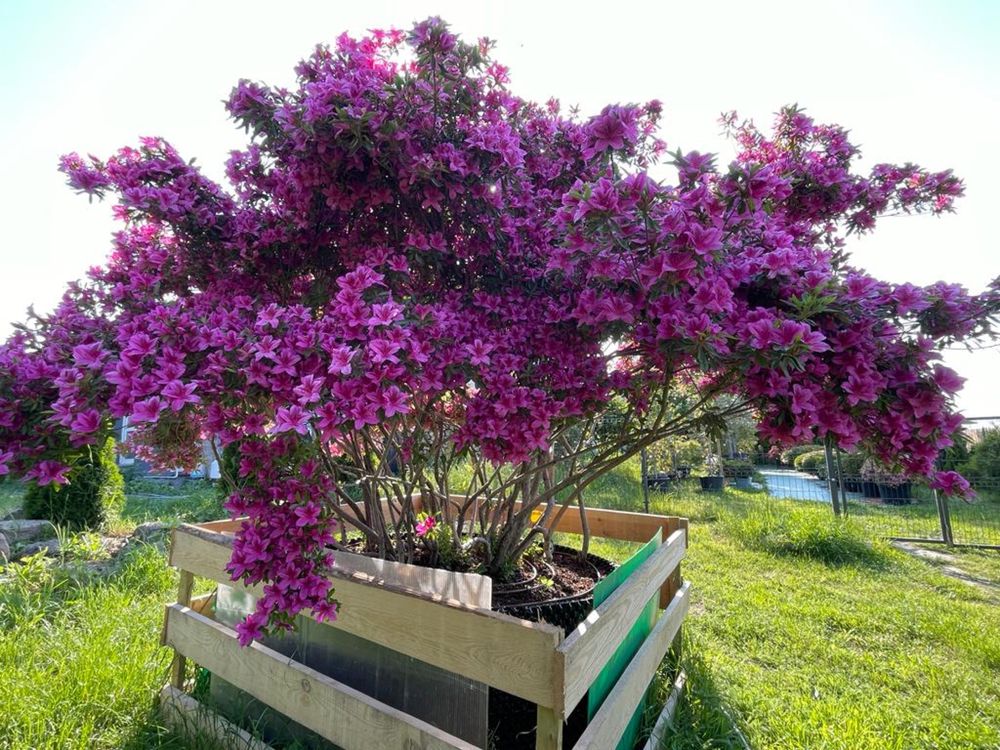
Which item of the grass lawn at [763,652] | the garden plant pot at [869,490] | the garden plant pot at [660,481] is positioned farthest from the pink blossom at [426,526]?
the garden plant pot at [869,490]

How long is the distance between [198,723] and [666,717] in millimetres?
1741

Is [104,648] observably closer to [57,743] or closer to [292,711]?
[57,743]

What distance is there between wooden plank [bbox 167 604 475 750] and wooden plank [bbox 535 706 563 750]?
19 centimetres

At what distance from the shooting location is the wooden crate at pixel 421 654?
1.29m

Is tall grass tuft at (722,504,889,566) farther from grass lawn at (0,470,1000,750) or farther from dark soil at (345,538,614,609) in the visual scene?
dark soil at (345,538,614,609)

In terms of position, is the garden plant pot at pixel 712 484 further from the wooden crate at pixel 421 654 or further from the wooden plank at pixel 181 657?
the wooden plank at pixel 181 657

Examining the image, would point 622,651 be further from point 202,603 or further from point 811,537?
point 811,537

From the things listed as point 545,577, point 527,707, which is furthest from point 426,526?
point 527,707

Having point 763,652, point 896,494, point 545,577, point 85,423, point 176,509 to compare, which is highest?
Result: point 85,423

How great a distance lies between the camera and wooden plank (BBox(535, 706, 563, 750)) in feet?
4.15

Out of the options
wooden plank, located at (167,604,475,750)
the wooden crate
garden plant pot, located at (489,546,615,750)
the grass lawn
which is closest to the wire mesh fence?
the grass lawn

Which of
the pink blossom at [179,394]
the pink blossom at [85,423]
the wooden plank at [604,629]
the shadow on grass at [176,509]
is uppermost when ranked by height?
the pink blossom at [179,394]

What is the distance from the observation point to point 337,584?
1.69 meters

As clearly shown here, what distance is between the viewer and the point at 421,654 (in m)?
1.50
